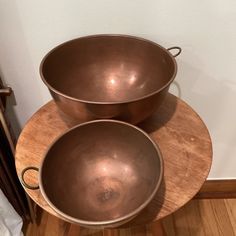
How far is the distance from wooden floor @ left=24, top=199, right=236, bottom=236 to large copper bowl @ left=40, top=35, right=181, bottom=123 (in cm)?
60

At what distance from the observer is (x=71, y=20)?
0.76 m

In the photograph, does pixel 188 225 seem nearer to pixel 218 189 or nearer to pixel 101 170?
pixel 218 189

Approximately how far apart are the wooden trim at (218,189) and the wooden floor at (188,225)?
0.04 metres

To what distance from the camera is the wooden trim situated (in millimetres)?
1243

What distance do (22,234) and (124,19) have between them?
803 mm

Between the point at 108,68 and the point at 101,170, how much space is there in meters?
0.26

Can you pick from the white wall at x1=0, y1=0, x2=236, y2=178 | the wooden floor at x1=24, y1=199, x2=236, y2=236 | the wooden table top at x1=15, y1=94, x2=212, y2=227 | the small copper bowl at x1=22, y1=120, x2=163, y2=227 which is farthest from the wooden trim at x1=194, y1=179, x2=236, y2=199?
the small copper bowl at x1=22, y1=120, x2=163, y2=227

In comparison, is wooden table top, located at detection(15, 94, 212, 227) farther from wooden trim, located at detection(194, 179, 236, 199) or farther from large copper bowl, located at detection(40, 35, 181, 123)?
wooden trim, located at detection(194, 179, 236, 199)

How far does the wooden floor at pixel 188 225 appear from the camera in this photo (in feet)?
3.78

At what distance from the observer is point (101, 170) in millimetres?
659

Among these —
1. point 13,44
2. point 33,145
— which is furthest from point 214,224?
point 13,44

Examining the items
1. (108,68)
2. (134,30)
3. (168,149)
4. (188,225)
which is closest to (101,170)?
(168,149)

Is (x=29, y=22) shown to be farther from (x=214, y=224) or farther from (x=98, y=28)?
(x=214, y=224)

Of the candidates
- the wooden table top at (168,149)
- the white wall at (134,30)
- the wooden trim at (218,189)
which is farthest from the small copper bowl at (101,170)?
the wooden trim at (218,189)
